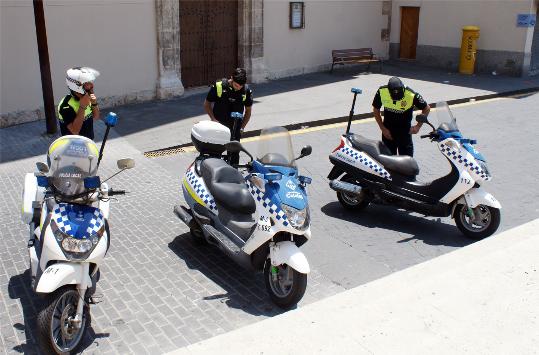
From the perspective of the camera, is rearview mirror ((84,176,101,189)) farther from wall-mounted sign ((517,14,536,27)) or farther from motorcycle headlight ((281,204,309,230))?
wall-mounted sign ((517,14,536,27))

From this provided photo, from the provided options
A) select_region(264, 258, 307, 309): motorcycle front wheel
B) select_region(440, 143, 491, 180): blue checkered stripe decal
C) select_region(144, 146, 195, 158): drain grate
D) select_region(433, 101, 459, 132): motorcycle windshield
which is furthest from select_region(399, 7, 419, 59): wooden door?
select_region(264, 258, 307, 309): motorcycle front wheel

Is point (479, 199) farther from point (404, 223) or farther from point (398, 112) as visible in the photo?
point (398, 112)

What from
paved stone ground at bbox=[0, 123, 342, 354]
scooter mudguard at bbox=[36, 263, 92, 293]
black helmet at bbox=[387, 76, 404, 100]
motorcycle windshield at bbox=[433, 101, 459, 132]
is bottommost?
paved stone ground at bbox=[0, 123, 342, 354]

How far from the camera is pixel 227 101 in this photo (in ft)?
23.2

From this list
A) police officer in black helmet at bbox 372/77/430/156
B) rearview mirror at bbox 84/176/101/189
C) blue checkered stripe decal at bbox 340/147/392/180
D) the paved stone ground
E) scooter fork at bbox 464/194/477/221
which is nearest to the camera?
rearview mirror at bbox 84/176/101/189

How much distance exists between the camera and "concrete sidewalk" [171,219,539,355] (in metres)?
4.00

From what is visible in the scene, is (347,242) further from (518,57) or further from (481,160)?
(518,57)

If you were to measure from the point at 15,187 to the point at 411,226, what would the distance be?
4.97m

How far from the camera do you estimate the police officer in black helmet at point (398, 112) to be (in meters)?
7.13

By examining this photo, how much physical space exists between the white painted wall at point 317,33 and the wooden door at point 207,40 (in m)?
1.02

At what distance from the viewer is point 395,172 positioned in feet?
21.7

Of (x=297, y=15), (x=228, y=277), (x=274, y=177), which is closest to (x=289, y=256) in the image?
(x=274, y=177)

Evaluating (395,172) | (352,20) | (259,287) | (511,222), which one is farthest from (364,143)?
(352,20)

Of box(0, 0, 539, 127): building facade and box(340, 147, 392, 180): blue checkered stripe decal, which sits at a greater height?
box(0, 0, 539, 127): building facade
